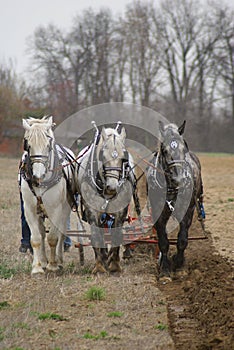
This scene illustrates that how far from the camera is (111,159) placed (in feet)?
26.3

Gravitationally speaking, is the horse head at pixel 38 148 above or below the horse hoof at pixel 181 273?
above

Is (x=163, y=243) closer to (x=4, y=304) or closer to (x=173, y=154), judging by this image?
(x=173, y=154)

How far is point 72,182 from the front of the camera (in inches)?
374

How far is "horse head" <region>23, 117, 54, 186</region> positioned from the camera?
786cm

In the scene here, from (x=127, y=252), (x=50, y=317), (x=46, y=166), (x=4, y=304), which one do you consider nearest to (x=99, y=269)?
(x=127, y=252)

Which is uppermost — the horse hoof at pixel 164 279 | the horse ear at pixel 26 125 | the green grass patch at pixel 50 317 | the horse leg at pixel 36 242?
the horse ear at pixel 26 125

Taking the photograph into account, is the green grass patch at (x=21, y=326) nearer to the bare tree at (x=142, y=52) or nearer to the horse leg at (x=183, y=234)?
the horse leg at (x=183, y=234)

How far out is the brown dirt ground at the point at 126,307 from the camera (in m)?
5.38

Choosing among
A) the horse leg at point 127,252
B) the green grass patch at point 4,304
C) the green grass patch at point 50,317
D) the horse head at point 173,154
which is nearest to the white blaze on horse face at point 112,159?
the horse head at point 173,154

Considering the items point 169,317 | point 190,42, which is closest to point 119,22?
point 190,42

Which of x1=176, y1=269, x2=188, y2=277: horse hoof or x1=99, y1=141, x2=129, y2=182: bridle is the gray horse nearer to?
x1=99, y1=141, x2=129, y2=182: bridle

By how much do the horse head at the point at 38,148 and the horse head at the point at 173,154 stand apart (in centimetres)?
145

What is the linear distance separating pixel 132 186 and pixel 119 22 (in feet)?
159

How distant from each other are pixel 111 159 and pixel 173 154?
77 centimetres
